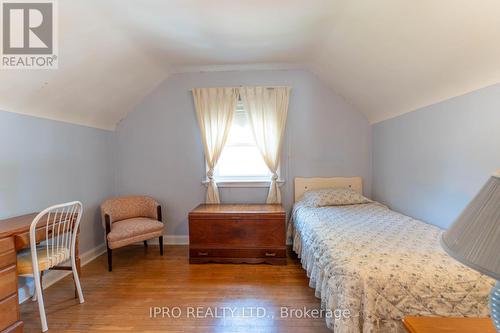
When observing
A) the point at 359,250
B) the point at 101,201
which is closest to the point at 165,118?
the point at 101,201

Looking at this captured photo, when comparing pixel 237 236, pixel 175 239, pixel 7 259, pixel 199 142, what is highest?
pixel 199 142

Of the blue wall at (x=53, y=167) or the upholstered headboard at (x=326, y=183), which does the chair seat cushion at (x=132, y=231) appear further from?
the upholstered headboard at (x=326, y=183)

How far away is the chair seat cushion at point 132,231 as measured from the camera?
293 centimetres

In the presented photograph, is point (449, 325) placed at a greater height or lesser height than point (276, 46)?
lesser

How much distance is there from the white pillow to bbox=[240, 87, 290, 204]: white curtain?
0.70m

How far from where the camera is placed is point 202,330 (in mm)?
1932

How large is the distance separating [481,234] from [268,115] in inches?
123

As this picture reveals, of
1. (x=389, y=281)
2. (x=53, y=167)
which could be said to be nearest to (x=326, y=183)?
(x=389, y=281)

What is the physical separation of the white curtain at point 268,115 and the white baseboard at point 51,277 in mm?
2580

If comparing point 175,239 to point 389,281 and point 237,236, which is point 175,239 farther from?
point 389,281

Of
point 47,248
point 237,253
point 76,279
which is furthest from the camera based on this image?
point 237,253

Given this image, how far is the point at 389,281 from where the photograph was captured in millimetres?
1449

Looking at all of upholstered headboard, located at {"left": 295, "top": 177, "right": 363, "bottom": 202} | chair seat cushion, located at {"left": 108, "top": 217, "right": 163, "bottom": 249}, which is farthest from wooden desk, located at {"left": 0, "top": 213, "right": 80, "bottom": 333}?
upholstered headboard, located at {"left": 295, "top": 177, "right": 363, "bottom": 202}

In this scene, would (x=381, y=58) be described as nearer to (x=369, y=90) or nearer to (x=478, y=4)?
(x=369, y=90)
